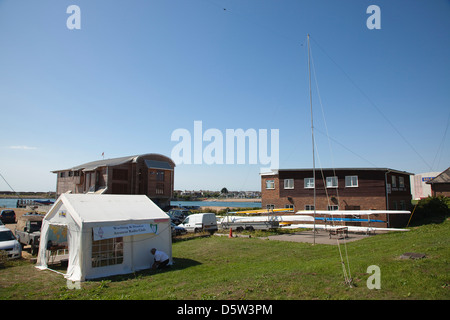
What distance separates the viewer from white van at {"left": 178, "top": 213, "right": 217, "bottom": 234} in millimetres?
26172

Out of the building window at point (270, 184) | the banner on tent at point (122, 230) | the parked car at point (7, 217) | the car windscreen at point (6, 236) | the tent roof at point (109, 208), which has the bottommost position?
the parked car at point (7, 217)

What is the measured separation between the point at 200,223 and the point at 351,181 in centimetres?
1715

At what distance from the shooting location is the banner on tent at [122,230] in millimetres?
11547

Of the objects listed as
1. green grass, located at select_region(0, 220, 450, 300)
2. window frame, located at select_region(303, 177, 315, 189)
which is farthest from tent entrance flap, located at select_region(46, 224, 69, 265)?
window frame, located at select_region(303, 177, 315, 189)

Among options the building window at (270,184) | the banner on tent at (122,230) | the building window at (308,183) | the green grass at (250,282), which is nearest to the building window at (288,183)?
the building window at (308,183)

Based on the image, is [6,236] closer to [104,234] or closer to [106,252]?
[106,252]

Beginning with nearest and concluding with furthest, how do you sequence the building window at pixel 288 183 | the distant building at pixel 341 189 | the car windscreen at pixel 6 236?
1. the car windscreen at pixel 6 236
2. the distant building at pixel 341 189
3. the building window at pixel 288 183

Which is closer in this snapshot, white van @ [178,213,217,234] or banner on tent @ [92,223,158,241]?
banner on tent @ [92,223,158,241]

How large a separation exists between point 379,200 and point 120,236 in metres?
→ 26.7

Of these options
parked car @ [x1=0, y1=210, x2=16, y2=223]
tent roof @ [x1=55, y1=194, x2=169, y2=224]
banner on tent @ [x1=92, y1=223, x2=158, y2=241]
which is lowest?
parked car @ [x1=0, y1=210, x2=16, y2=223]

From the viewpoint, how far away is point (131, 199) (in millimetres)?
15383

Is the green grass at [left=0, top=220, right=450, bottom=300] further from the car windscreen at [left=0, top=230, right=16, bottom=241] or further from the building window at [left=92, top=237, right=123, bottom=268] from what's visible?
the car windscreen at [left=0, top=230, right=16, bottom=241]

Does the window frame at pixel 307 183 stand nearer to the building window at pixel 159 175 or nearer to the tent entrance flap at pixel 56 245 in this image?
the tent entrance flap at pixel 56 245

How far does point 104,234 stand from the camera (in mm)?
11633
